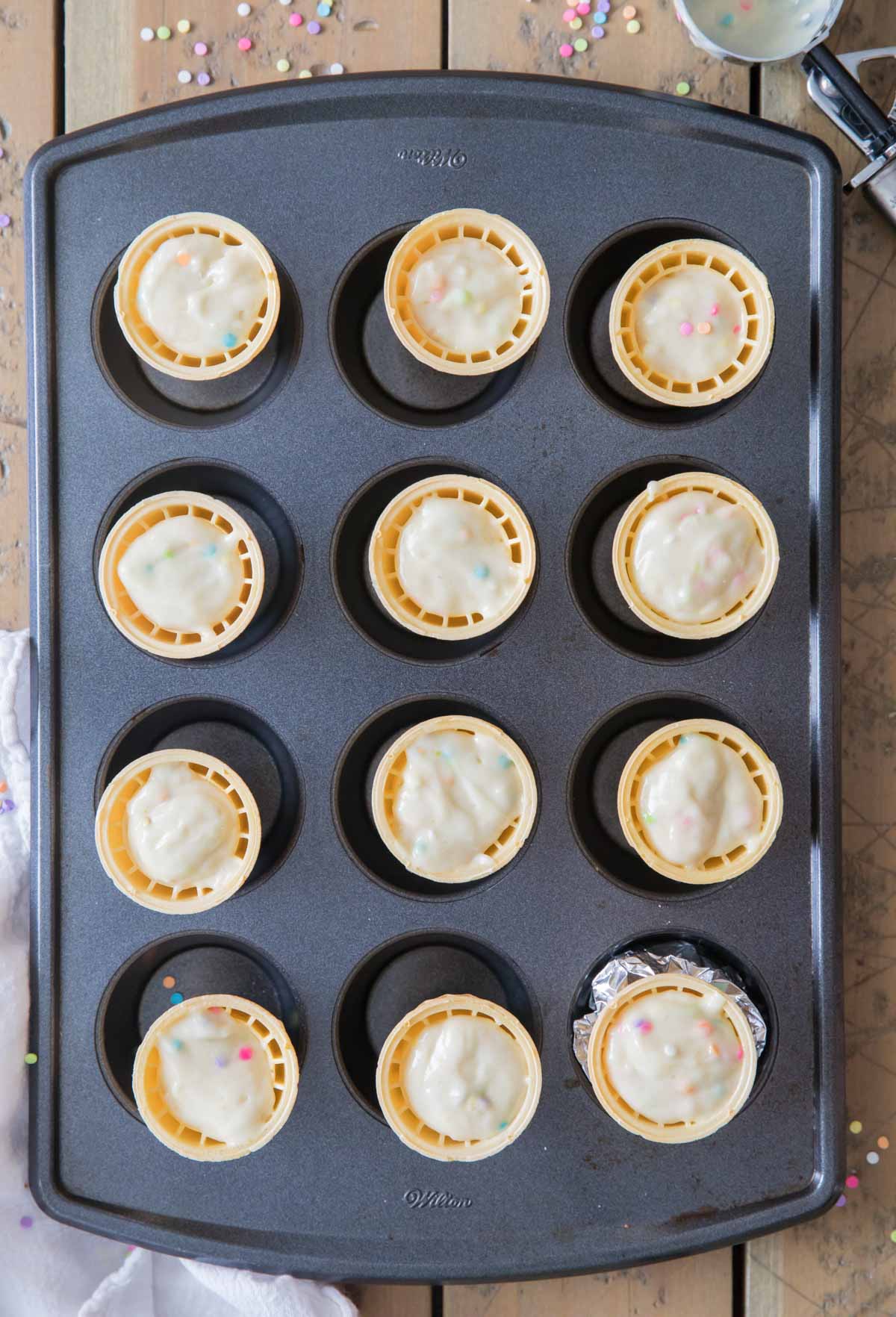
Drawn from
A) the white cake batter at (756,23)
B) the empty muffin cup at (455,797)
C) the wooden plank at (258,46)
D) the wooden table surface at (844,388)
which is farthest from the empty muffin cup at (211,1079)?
the white cake batter at (756,23)

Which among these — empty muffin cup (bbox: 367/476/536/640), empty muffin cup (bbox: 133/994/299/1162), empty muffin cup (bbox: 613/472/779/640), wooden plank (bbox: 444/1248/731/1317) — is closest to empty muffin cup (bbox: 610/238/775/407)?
empty muffin cup (bbox: 613/472/779/640)

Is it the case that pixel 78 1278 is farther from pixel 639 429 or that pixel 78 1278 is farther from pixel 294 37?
pixel 294 37

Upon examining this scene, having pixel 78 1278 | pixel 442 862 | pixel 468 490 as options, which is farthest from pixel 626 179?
pixel 78 1278

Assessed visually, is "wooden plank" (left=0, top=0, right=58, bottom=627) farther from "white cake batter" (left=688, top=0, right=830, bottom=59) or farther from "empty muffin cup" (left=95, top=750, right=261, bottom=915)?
"white cake batter" (left=688, top=0, right=830, bottom=59)

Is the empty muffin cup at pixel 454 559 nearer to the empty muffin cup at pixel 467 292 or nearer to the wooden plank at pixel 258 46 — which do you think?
the empty muffin cup at pixel 467 292

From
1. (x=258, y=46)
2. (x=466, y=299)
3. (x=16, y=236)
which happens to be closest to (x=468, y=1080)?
(x=466, y=299)

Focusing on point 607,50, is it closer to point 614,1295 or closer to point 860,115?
point 860,115
